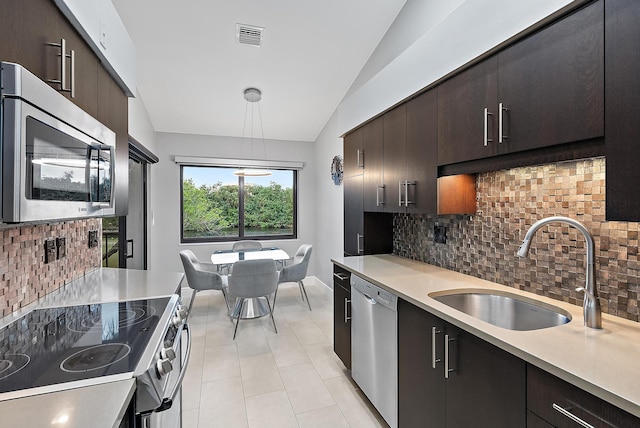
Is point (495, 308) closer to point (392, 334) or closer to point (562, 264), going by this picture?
point (562, 264)

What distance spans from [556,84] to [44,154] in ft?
5.94

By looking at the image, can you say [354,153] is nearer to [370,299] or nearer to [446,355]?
[370,299]

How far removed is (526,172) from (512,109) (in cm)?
48

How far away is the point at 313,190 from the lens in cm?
543

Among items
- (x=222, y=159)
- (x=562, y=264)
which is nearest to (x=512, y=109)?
(x=562, y=264)

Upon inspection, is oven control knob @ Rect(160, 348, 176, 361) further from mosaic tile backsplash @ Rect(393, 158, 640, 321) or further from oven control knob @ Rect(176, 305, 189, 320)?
mosaic tile backsplash @ Rect(393, 158, 640, 321)

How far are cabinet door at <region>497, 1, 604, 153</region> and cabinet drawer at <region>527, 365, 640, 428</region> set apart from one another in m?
0.82

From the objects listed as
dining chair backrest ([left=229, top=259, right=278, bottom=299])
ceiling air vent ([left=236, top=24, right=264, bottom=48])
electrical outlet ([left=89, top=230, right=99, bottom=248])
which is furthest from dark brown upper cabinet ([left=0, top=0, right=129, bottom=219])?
dining chair backrest ([left=229, top=259, right=278, bottom=299])

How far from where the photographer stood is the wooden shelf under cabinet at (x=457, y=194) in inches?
76.2

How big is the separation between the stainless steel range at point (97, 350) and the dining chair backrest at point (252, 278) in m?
1.71

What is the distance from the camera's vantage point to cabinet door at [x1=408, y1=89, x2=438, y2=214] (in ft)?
6.36

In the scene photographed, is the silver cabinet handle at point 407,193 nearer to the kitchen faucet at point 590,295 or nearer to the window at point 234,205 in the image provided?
the kitchen faucet at point 590,295

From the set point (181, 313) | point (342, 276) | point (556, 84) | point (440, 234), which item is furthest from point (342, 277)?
point (556, 84)

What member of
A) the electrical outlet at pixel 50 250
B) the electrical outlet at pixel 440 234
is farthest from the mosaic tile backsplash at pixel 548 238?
the electrical outlet at pixel 50 250
